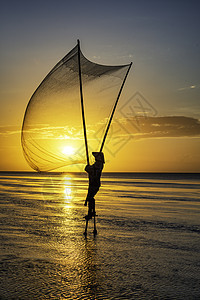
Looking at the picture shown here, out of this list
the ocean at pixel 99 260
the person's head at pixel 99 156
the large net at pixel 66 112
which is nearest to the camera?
the ocean at pixel 99 260

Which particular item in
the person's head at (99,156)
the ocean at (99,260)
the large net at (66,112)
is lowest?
the ocean at (99,260)

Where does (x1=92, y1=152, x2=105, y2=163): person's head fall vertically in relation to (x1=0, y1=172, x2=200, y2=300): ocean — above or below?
above

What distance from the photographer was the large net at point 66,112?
25.6 ft

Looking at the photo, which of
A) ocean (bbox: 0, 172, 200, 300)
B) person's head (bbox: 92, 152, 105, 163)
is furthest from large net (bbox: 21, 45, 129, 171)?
ocean (bbox: 0, 172, 200, 300)

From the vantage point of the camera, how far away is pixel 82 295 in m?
4.82

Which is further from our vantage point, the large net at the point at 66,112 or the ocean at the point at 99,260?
the large net at the point at 66,112

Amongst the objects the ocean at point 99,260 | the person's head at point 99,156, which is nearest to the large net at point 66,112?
the person's head at point 99,156

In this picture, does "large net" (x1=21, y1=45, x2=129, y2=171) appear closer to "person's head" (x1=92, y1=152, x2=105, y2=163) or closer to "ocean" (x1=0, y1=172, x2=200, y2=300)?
"person's head" (x1=92, y1=152, x2=105, y2=163)

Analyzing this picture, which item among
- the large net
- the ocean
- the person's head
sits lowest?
the ocean

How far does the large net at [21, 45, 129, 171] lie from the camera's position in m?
7.79

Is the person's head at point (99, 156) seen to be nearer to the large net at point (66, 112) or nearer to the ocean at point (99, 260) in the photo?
the large net at point (66, 112)

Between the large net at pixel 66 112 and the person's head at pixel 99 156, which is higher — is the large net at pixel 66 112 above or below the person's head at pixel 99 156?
above

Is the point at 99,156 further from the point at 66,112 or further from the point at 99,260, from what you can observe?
the point at 99,260

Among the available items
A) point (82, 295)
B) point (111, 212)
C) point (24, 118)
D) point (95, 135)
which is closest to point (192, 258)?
point (82, 295)
